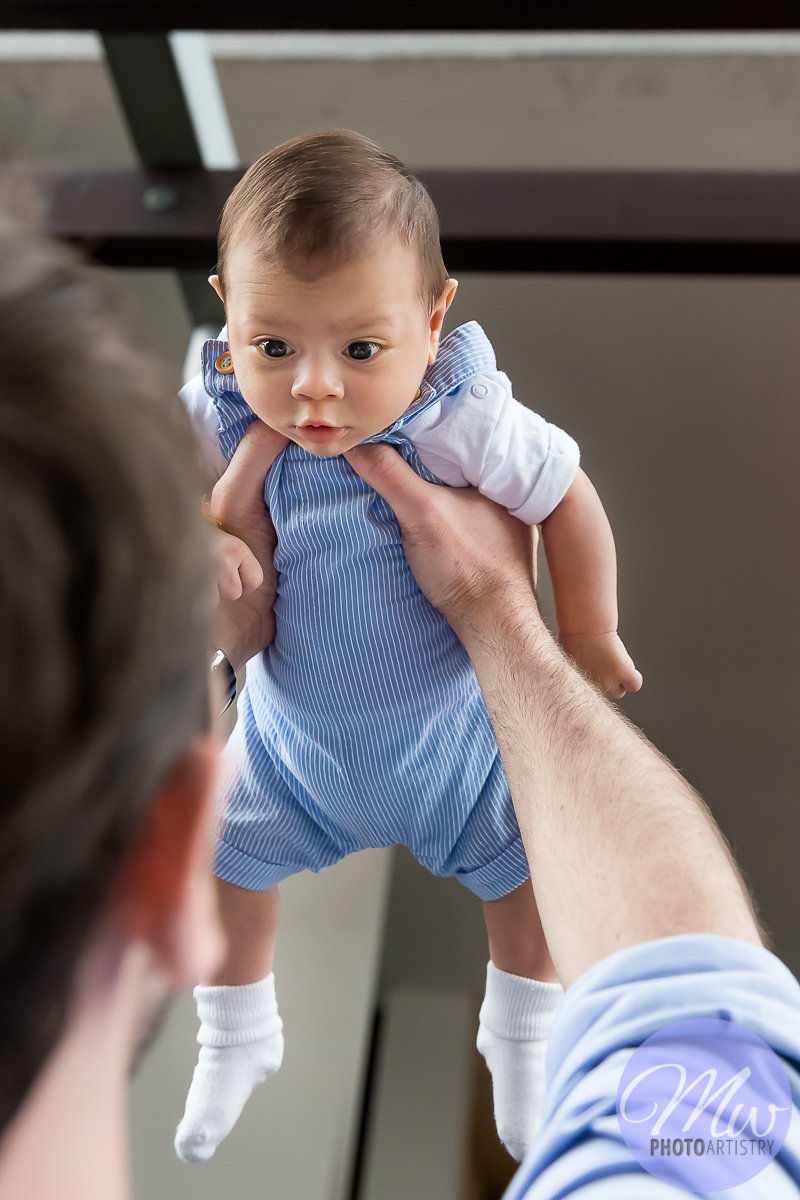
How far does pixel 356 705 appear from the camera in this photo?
0.58 metres

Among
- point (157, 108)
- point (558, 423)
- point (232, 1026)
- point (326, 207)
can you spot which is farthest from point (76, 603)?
point (157, 108)

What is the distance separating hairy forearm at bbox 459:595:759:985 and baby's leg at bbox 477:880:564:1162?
0.47ft

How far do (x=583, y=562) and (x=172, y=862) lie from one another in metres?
0.41

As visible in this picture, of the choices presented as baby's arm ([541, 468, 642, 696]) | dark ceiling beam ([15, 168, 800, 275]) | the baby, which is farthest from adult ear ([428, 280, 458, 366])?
dark ceiling beam ([15, 168, 800, 275])

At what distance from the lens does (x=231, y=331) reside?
0.50 m

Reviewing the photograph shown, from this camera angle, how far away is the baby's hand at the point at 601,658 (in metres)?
0.58

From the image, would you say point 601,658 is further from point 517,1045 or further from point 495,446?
point 517,1045

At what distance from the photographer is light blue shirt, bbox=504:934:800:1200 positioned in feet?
1.00

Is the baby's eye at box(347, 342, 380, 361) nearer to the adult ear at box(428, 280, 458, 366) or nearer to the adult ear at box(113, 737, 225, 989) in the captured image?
the adult ear at box(428, 280, 458, 366)

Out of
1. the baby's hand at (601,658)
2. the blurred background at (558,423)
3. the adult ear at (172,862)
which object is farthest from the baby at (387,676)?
the adult ear at (172,862)

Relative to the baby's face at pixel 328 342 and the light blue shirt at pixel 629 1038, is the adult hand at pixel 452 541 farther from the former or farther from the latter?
the light blue shirt at pixel 629 1038
